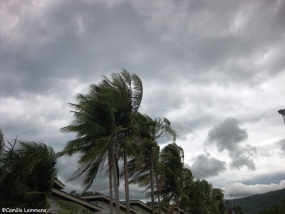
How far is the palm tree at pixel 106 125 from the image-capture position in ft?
50.6

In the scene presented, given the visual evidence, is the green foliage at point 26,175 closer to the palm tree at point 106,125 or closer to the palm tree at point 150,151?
the palm tree at point 106,125

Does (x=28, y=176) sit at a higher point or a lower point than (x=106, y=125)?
lower

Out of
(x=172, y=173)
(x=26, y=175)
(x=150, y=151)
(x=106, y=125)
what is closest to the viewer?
(x=26, y=175)

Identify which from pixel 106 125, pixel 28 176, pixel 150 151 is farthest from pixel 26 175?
pixel 150 151

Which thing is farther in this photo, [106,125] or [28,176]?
[106,125]

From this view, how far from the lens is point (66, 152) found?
15023 millimetres

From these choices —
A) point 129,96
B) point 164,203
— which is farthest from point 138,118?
point 164,203

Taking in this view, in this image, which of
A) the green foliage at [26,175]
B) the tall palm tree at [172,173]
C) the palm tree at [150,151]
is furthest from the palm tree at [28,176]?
the tall palm tree at [172,173]

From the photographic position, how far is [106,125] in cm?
1706

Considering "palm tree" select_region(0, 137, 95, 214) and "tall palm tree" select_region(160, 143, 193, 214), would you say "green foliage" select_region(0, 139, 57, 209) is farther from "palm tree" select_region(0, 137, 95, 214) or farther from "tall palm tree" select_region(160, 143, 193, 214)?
"tall palm tree" select_region(160, 143, 193, 214)

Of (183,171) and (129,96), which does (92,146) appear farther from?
(183,171)

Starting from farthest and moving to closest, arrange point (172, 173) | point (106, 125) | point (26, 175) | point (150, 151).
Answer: point (172, 173) < point (150, 151) < point (106, 125) < point (26, 175)

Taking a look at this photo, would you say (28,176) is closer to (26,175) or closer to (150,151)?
(26,175)

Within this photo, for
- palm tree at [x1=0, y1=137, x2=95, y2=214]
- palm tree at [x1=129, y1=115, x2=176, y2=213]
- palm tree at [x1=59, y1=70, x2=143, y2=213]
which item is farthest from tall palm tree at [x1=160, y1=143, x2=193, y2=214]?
palm tree at [x1=0, y1=137, x2=95, y2=214]
